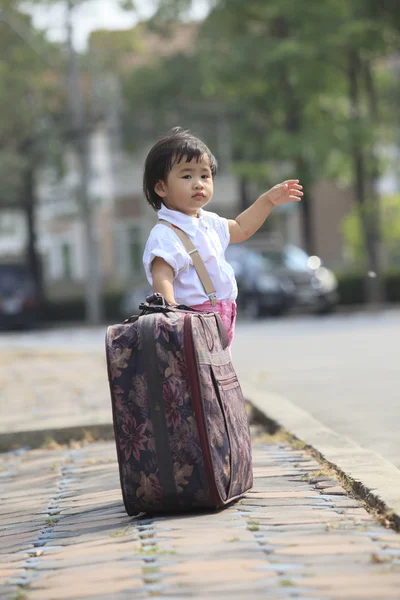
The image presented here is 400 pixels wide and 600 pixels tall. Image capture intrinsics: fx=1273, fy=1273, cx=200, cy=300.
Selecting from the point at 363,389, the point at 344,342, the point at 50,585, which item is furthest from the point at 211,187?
the point at 344,342

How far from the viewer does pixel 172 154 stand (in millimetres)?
4953

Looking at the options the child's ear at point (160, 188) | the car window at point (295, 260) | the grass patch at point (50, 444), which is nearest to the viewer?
the child's ear at point (160, 188)

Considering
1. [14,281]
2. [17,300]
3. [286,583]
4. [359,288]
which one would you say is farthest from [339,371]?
[14,281]

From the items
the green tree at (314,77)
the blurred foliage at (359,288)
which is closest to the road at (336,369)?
the green tree at (314,77)

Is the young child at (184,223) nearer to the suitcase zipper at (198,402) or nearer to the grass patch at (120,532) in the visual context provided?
the suitcase zipper at (198,402)

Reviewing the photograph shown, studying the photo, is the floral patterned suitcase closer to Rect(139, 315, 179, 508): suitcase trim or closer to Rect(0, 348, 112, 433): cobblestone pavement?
Rect(139, 315, 179, 508): suitcase trim

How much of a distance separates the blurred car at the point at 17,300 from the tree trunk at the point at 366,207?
876 cm

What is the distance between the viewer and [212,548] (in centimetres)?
380

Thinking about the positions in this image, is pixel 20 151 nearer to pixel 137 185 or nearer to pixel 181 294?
pixel 137 185

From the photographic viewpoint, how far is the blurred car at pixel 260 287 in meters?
26.3

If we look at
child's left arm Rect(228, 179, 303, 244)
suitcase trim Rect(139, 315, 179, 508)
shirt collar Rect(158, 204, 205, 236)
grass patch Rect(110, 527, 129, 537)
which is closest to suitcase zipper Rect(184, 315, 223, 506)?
suitcase trim Rect(139, 315, 179, 508)

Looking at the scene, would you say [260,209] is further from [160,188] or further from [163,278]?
[163,278]

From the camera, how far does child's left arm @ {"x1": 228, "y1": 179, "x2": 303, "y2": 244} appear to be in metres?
5.20

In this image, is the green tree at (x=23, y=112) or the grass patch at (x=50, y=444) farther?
the green tree at (x=23, y=112)
